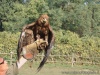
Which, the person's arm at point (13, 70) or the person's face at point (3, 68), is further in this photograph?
the person's arm at point (13, 70)

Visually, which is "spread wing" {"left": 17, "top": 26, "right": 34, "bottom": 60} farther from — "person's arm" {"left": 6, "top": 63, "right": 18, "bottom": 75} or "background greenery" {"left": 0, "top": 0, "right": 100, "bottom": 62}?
"background greenery" {"left": 0, "top": 0, "right": 100, "bottom": 62}

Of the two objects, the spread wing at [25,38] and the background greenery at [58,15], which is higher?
the background greenery at [58,15]

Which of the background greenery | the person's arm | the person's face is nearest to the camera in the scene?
the person's face

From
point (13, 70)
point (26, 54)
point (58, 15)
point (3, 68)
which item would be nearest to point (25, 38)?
point (26, 54)

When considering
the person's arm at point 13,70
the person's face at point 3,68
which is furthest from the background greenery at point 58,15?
the person's face at point 3,68

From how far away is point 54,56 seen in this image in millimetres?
21797

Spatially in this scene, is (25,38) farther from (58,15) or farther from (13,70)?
(58,15)

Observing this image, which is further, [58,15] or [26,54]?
[58,15]

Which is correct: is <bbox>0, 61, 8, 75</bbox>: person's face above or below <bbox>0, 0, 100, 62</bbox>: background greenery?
below

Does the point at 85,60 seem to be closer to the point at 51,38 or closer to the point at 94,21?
the point at 94,21

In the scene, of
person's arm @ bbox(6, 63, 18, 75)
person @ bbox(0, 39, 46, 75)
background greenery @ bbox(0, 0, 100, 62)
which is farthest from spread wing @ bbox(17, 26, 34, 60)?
background greenery @ bbox(0, 0, 100, 62)

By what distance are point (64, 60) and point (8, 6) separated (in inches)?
653

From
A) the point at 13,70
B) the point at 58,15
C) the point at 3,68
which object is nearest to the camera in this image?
the point at 3,68

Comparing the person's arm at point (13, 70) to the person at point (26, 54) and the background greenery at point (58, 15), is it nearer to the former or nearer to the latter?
the person at point (26, 54)
